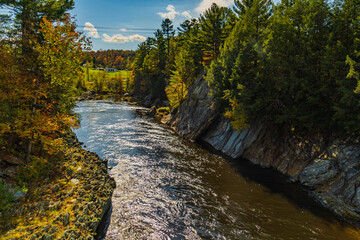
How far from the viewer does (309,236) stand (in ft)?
36.2

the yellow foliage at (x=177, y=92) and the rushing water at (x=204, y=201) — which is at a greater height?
the yellow foliage at (x=177, y=92)

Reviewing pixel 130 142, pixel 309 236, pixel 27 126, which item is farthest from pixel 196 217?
pixel 130 142

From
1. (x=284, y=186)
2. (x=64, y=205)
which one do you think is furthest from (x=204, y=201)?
(x=64, y=205)

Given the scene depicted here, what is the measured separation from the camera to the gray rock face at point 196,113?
1160 inches

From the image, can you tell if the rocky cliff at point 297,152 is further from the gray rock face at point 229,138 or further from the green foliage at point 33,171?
the green foliage at point 33,171

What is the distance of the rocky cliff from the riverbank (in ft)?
52.4

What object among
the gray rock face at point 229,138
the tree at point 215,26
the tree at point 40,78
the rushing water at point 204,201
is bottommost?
the rushing water at point 204,201

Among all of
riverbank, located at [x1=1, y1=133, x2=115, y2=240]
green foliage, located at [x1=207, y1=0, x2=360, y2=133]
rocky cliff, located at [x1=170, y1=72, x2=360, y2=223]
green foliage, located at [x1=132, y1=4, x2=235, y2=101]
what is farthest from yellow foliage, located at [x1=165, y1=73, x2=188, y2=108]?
riverbank, located at [x1=1, y1=133, x2=115, y2=240]

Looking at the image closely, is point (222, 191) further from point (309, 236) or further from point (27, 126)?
point (27, 126)

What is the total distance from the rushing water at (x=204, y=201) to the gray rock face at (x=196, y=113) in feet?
22.7

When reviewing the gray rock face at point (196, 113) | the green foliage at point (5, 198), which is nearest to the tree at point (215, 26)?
the gray rock face at point (196, 113)

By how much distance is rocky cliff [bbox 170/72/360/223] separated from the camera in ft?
45.1

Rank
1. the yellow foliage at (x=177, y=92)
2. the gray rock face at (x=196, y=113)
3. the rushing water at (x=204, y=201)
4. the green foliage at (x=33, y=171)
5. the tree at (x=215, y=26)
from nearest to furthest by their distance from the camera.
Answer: the rushing water at (x=204, y=201) < the green foliage at (x=33, y=171) < the gray rock face at (x=196, y=113) < the tree at (x=215, y=26) < the yellow foliage at (x=177, y=92)

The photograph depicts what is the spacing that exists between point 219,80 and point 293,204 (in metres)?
17.7
